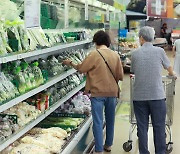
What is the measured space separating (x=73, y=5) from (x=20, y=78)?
287 cm

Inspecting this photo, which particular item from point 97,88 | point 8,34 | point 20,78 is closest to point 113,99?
point 97,88

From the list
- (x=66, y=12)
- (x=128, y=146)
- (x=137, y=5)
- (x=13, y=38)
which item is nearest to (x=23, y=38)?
(x=13, y=38)

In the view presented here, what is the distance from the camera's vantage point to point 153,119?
4363 mm

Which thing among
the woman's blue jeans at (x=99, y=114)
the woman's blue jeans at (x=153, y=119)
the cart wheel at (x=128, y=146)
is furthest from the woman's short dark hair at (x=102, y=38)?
the cart wheel at (x=128, y=146)

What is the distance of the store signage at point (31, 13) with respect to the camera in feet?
11.0

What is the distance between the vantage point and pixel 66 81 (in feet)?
17.5

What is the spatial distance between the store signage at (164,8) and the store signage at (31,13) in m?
9.77

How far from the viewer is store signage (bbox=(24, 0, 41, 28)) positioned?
3.35 m

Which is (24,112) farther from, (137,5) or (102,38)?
(137,5)

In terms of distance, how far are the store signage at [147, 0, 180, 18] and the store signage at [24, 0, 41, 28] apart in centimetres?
977

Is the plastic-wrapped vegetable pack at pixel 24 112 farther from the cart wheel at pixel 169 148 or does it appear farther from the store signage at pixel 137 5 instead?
the store signage at pixel 137 5

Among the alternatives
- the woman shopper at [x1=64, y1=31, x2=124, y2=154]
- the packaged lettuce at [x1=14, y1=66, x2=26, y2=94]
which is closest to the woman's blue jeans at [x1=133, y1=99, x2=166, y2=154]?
the woman shopper at [x1=64, y1=31, x2=124, y2=154]

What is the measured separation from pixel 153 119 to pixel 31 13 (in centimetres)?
197

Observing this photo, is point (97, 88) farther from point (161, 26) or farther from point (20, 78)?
point (161, 26)
